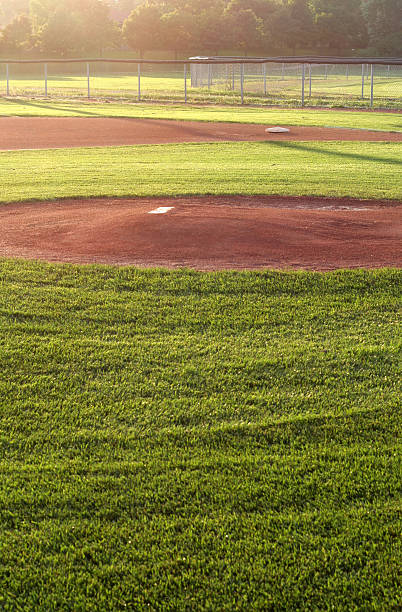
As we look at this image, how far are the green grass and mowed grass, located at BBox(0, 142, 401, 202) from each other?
587cm

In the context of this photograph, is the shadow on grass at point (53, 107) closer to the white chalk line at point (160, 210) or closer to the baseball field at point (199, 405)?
the white chalk line at point (160, 210)

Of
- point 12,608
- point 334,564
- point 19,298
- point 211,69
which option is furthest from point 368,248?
point 211,69

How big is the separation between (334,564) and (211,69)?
43.0 meters

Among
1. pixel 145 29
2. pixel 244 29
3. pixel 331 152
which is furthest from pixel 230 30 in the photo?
pixel 331 152

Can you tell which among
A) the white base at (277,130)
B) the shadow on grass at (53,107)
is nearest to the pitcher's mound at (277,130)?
the white base at (277,130)

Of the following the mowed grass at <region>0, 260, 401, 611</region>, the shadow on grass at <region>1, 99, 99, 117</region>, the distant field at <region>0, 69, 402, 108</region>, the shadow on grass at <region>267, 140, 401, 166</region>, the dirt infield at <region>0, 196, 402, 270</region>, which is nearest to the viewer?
the mowed grass at <region>0, 260, 401, 611</region>

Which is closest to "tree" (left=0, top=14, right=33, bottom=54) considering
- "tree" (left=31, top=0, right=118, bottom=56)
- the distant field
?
"tree" (left=31, top=0, right=118, bottom=56)

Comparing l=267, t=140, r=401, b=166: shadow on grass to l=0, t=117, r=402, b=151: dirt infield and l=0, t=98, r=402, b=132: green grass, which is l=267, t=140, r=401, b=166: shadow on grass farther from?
l=0, t=98, r=402, b=132: green grass

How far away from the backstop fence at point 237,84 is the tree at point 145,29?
4.93 metres

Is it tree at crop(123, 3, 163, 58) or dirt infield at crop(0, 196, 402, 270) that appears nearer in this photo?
dirt infield at crop(0, 196, 402, 270)

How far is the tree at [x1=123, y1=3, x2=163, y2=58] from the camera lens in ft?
256

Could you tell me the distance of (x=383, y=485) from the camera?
3240 mm

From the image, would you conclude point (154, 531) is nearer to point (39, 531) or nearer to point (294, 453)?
point (39, 531)

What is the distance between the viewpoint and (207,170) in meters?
13.2
